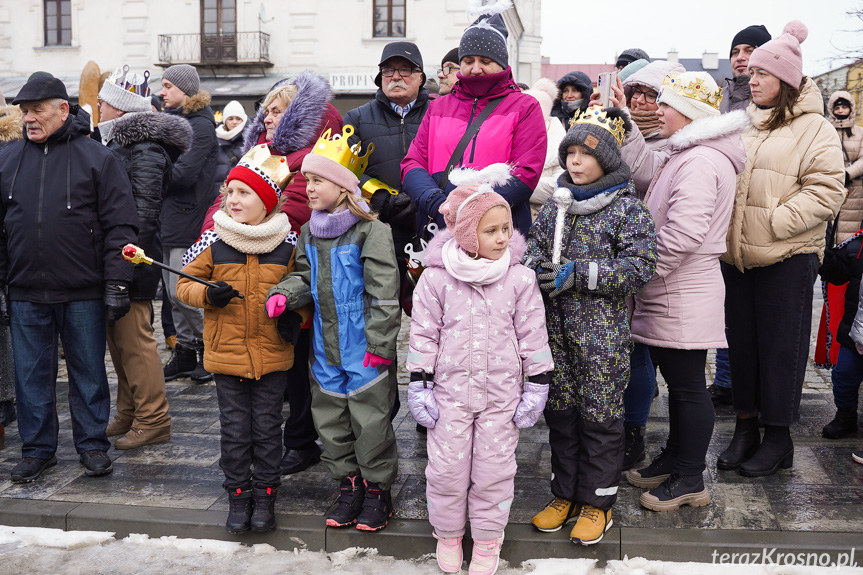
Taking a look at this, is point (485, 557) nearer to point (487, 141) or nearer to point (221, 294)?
point (221, 294)

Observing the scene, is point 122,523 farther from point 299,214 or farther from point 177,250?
point 177,250

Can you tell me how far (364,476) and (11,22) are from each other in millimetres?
22545

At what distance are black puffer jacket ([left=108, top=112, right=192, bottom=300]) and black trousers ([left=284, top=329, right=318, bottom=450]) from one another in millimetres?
1350

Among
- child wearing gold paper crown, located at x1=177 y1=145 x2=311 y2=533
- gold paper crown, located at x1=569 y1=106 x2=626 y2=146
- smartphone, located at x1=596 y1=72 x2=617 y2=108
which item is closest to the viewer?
gold paper crown, located at x1=569 y1=106 x2=626 y2=146

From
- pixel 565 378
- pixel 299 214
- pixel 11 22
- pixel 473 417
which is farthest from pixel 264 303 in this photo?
pixel 11 22

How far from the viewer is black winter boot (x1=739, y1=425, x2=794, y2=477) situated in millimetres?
4262

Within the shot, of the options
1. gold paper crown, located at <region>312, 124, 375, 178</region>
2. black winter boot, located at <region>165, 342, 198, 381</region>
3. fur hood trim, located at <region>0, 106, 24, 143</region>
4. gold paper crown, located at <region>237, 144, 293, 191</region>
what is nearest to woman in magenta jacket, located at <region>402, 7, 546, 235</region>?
gold paper crown, located at <region>312, 124, 375, 178</region>

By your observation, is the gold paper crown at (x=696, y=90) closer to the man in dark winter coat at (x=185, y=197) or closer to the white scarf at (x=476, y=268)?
the white scarf at (x=476, y=268)

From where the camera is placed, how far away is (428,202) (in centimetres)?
400

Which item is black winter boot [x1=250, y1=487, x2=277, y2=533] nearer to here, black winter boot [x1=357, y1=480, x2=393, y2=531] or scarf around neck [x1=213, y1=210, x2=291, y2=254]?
black winter boot [x1=357, y1=480, x2=393, y2=531]

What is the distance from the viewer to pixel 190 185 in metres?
6.90

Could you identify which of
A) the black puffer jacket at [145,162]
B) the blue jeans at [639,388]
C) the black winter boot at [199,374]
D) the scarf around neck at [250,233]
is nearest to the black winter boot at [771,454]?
the blue jeans at [639,388]

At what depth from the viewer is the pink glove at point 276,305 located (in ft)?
12.3

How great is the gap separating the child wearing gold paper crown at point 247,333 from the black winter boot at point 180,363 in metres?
2.92
